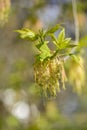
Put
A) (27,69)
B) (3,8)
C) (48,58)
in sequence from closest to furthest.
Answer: (48,58) → (3,8) → (27,69)

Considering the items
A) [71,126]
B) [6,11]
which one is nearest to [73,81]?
[6,11]

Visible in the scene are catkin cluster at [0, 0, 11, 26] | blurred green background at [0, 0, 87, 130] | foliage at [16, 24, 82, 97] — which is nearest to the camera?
foliage at [16, 24, 82, 97]

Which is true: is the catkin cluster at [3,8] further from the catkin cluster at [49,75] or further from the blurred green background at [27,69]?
the blurred green background at [27,69]

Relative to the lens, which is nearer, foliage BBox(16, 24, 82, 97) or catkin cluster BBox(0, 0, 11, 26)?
foliage BBox(16, 24, 82, 97)

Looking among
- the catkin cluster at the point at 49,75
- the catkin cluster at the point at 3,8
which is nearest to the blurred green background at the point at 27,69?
the catkin cluster at the point at 3,8

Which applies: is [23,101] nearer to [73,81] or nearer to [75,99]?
[73,81]

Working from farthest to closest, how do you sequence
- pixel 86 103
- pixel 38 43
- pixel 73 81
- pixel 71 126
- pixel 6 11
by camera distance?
pixel 86 103 < pixel 71 126 < pixel 73 81 < pixel 6 11 < pixel 38 43

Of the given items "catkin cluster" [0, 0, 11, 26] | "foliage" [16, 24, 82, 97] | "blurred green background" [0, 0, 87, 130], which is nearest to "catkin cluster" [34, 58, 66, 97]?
"foliage" [16, 24, 82, 97]

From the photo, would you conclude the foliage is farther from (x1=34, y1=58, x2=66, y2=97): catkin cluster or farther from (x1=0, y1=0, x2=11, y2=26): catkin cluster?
(x1=0, y1=0, x2=11, y2=26): catkin cluster

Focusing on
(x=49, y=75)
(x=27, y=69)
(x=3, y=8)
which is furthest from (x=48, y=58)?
(x=27, y=69)

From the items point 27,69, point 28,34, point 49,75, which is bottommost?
point 49,75

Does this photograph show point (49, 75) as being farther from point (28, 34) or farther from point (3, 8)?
point (3, 8)
